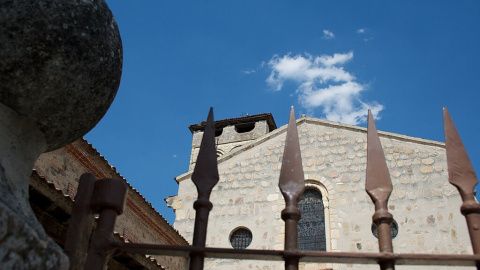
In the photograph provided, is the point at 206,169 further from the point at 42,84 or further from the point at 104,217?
the point at 42,84

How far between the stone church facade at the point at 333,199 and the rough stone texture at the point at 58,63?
854 centimetres

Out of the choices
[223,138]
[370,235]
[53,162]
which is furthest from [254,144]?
[223,138]

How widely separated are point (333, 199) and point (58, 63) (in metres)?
9.63

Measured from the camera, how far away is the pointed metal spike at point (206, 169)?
79.0 inches

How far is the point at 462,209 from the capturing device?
187 cm

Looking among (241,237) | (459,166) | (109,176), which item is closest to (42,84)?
(459,166)

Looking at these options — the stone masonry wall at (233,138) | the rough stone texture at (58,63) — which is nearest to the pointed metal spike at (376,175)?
the rough stone texture at (58,63)

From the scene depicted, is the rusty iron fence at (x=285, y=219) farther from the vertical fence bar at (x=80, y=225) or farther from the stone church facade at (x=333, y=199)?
the stone church facade at (x=333, y=199)

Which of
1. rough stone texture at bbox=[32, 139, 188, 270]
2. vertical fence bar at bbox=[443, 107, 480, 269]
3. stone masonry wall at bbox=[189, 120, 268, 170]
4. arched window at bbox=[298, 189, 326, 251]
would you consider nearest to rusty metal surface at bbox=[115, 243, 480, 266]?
vertical fence bar at bbox=[443, 107, 480, 269]

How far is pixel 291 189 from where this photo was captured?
1987 millimetres

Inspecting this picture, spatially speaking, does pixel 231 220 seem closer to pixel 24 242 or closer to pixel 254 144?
pixel 254 144

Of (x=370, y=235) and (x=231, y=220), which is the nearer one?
(x=370, y=235)

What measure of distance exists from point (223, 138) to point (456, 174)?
94.9 ft

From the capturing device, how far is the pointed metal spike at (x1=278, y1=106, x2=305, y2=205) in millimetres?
1979
